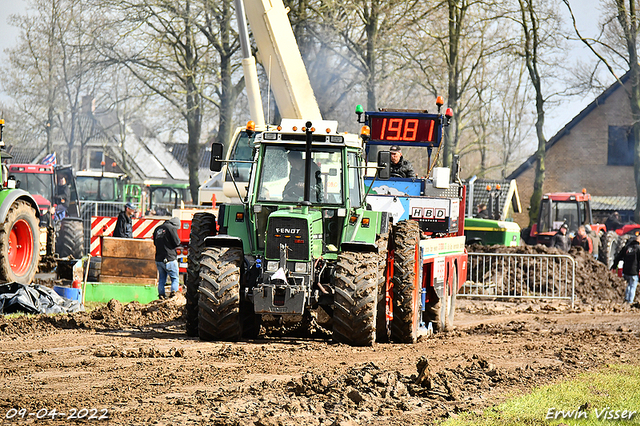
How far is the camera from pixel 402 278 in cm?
1045

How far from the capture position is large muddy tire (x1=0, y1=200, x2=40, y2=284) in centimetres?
1438

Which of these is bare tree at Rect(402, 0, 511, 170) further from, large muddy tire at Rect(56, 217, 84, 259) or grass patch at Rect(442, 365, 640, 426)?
grass patch at Rect(442, 365, 640, 426)

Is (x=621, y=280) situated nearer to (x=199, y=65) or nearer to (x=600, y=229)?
(x=600, y=229)

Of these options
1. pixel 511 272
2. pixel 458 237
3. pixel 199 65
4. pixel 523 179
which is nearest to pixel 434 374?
pixel 458 237

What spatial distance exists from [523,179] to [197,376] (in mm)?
43766

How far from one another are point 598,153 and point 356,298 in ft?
134

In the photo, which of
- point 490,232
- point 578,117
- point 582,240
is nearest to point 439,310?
point 490,232

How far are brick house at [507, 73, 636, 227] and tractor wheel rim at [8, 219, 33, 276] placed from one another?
120 ft

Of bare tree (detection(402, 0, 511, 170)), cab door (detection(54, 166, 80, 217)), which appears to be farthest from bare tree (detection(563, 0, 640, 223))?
cab door (detection(54, 166, 80, 217))

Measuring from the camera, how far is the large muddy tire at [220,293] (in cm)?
954

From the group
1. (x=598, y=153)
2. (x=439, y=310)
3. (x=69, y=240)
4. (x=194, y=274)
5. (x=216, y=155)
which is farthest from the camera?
(x=598, y=153)

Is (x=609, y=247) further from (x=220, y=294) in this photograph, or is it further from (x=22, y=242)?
(x=220, y=294)

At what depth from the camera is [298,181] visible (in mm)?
10492

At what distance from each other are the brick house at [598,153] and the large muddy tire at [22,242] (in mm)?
36581
